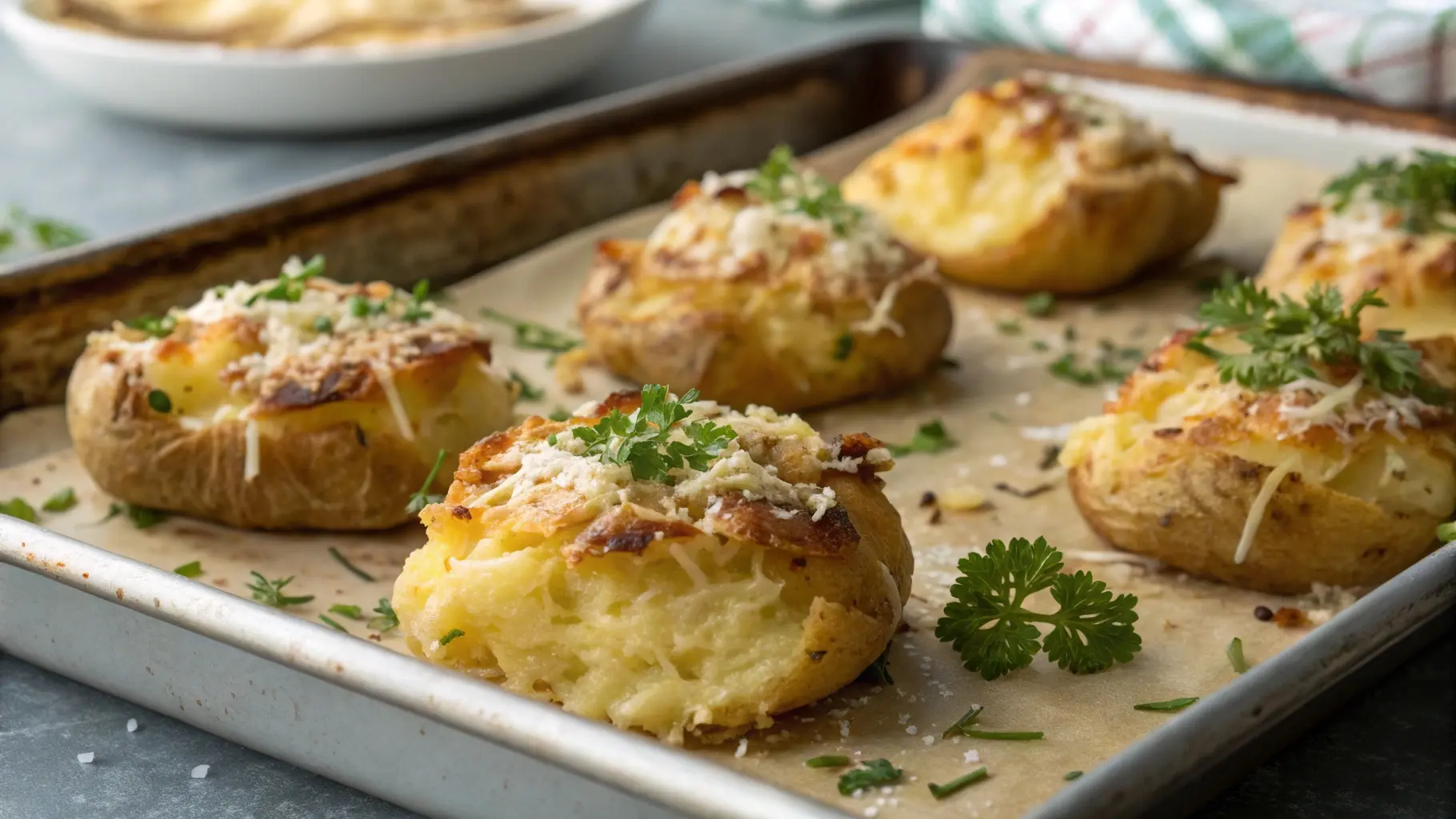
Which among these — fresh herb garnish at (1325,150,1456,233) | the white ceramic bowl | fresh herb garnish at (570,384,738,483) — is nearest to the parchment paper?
fresh herb garnish at (570,384,738,483)

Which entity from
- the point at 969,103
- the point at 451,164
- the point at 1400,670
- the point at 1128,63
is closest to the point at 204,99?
the point at 451,164

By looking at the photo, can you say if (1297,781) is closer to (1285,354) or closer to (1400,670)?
(1400,670)

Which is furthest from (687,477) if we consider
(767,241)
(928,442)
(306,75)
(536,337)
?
(306,75)

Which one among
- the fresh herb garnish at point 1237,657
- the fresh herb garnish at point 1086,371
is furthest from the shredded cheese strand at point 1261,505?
the fresh herb garnish at point 1086,371

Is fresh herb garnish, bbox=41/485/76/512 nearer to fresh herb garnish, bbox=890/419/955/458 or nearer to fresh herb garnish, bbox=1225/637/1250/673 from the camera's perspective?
fresh herb garnish, bbox=890/419/955/458

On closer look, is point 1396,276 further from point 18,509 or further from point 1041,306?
point 18,509
